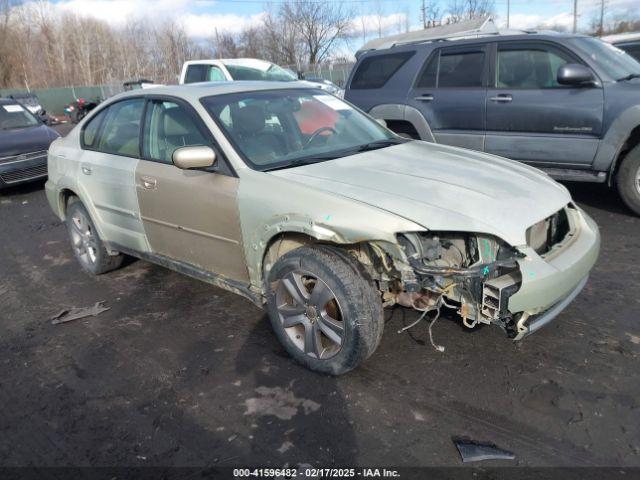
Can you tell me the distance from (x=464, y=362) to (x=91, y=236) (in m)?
3.54

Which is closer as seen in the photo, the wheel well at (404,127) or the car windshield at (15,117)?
the wheel well at (404,127)

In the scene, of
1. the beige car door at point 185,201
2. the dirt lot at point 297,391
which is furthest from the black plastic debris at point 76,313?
the beige car door at point 185,201

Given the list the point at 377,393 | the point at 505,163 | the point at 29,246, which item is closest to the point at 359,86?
the point at 505,163

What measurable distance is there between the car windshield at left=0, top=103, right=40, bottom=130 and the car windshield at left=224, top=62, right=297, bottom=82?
4.22 meters

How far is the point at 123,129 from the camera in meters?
4.17

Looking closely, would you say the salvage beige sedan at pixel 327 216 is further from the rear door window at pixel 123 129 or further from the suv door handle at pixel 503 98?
the suv door handle at pixel 503 98

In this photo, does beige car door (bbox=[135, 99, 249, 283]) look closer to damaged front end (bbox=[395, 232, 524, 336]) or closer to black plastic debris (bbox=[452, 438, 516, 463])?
damaged front end (bbox=[395, 232, 524, 336])

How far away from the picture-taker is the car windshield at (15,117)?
9609mm

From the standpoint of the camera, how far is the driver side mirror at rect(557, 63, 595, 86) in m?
5.16

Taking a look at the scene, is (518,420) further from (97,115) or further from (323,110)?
(97,115)

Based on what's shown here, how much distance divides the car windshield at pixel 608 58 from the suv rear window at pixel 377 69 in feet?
6.76

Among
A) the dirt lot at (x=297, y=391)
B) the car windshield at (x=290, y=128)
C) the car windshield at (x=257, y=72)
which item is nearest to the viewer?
the dirt lot at (x=297, y=391)

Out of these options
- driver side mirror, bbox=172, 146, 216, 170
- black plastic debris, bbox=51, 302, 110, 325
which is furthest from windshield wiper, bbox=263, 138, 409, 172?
black plastic debris, bbox=51, 302, 110, 325

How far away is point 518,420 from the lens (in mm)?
2500
